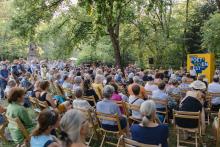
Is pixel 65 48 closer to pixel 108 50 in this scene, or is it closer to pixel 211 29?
pixel 211 29

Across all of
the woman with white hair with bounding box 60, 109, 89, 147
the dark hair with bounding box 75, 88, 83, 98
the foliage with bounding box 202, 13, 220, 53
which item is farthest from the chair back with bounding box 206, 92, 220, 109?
the foliage with bounding box 202, 13, 220, 53

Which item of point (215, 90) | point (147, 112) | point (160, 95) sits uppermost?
point (147, 112)

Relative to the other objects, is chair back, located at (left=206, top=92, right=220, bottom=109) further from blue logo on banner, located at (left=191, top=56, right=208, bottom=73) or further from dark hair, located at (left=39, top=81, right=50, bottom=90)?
blue logo on banner, located at (left=191, top=56, right=208, bottom=73)

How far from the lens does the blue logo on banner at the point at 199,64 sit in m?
19.8

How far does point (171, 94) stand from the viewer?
10.2 m

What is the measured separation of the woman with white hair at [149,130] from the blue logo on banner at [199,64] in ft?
49.6

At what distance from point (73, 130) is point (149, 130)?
2.01 metres

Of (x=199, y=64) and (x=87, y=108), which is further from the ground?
(x=199, y=64)

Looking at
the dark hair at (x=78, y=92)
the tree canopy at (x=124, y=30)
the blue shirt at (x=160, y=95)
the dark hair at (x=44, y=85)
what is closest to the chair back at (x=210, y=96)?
the blue shirt at (x=160, y=95)

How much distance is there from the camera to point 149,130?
17.6ft

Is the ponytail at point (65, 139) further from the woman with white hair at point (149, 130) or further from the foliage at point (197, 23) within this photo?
the foliage at point (197, 23)

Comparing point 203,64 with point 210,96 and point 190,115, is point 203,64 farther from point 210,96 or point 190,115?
point 190,115

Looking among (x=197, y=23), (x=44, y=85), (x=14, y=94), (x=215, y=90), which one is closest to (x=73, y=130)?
(x=14, y=94)

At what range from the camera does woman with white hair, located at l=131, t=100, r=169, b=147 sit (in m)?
5.34
